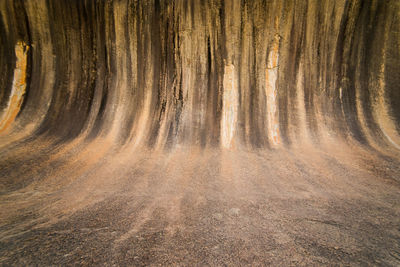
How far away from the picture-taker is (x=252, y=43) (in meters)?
2.68

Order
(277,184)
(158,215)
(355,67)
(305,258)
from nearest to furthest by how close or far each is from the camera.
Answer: (305,258)
(158,215)
(277,184)
(355,67)

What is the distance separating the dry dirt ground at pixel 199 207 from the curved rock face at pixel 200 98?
0.03 metres

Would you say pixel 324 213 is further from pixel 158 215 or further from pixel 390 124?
pixel 390 124

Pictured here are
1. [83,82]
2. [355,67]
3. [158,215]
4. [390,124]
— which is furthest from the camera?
[83,82]

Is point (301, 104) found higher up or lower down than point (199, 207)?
higher up

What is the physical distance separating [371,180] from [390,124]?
1.31m

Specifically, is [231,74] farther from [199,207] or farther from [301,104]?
[199,207]

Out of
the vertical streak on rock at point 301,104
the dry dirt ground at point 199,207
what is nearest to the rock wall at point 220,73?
the vertical streak on rock at point 301,104

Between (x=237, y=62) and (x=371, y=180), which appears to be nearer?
(x=371, y=180)

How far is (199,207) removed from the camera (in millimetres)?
1439

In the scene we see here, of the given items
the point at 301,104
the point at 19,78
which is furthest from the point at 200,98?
the point at 19,78

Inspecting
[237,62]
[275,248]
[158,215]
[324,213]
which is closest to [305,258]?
Result: [275,248]

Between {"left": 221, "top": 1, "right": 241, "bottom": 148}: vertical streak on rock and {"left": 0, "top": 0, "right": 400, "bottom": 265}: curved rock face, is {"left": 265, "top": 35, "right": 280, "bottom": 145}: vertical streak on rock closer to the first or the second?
{"left": 0, "top": 0, "right": 400, "bottom": 265}: curved rock face

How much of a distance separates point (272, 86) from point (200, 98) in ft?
3.66
